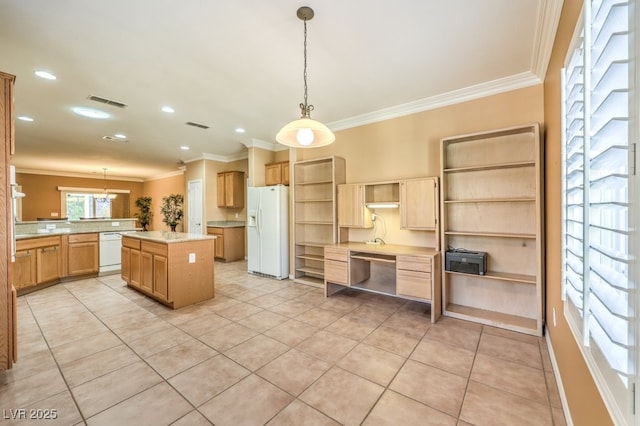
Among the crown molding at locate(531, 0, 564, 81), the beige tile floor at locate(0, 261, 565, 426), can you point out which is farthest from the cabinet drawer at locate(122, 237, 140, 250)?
the crown molding at locate(531, 0, 564, 81)

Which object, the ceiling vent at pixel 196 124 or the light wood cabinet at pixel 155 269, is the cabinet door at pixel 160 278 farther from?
the ceiling vent at pixel 196 124

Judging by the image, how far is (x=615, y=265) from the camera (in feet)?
3.33

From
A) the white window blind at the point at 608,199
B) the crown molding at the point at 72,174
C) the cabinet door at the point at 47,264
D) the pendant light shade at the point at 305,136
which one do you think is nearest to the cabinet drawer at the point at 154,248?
the cabinet door at the point at 47,264

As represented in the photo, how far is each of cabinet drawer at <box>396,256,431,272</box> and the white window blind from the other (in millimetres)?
1788

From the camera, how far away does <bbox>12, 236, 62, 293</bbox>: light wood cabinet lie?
4.17m

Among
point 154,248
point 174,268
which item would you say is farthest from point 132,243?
point 174,268

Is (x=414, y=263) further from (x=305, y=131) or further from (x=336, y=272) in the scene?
(x=305, y=131)

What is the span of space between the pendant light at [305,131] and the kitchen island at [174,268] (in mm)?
2260

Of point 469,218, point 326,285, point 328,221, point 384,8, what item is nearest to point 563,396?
point 469,218

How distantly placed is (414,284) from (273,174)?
11.8ft

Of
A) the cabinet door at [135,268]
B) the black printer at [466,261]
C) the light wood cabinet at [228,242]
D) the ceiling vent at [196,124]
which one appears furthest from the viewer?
the light wood cabinet at [228,242]

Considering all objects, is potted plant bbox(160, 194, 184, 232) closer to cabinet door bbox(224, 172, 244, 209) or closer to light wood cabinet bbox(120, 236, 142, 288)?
cabinet door bbox(224, 172, 244, 209)

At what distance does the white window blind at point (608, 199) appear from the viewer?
0.80m

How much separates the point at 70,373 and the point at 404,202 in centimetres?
374
